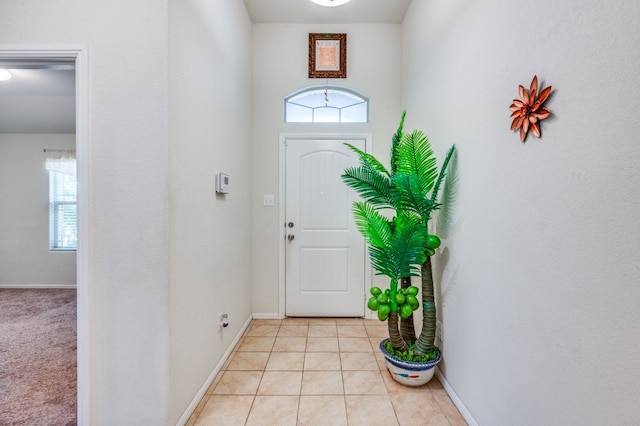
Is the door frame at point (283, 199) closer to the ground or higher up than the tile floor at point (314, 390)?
higher up

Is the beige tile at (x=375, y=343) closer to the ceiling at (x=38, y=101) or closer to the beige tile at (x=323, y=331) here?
the beige tile at (x=323, y=331)

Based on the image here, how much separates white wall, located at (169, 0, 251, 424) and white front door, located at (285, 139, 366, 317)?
0.56 m

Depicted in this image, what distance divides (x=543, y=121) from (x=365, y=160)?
1.02 metres

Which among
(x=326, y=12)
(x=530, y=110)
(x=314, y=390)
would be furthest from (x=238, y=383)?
(x=326, y=12)

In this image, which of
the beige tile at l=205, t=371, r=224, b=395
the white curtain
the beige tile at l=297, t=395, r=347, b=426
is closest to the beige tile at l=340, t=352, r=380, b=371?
the beige tile at l=297, t=395, r=347, b=426

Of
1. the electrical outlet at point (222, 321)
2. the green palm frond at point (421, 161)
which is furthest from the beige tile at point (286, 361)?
the green palm frond at point (421, 161)

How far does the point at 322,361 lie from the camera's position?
2.19 m

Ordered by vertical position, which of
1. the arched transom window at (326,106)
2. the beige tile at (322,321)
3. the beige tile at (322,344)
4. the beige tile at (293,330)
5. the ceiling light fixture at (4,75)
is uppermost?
the ceiling light fixture at (4,75)

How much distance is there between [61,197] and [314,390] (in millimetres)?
4816

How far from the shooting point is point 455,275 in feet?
5.64

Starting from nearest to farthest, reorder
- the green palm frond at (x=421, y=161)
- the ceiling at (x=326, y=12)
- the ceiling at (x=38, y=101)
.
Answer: the green palm frond at (x=421, y=161) < the ceiling at (x=326, y=12) < the ceiling at (x=38, y=101)

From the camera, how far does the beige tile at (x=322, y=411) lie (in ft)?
5.14

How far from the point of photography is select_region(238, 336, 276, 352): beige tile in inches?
93.7

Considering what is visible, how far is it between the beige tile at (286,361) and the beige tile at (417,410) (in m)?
0.71
